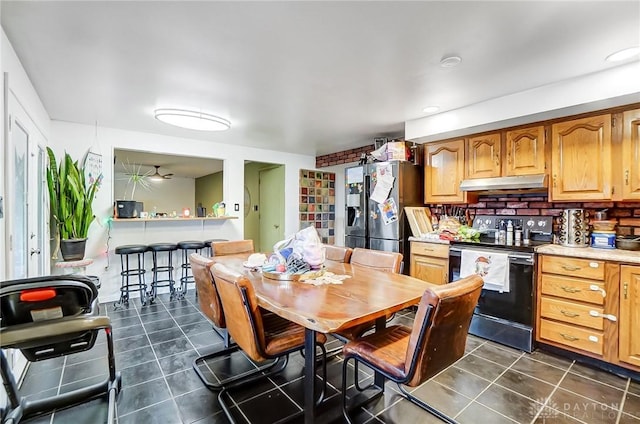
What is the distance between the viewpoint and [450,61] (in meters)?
2.11

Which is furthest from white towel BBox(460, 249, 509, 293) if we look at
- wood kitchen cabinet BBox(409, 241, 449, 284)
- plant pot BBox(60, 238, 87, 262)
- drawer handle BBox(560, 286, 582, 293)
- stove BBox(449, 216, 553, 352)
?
plant pot BBox(60, 238, 87, 262)

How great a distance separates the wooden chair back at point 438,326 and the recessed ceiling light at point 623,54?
194 centimetres

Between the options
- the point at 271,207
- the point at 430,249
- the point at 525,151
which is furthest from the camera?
the point at 271,207

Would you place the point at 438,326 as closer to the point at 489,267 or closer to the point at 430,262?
the point at 489,267

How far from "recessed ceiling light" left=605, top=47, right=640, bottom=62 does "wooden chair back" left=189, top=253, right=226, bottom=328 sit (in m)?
3.03

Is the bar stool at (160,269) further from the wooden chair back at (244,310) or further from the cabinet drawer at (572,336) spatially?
the cabinet drawer at (572,336)

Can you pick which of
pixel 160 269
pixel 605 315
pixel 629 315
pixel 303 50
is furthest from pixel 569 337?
pixel 160 269

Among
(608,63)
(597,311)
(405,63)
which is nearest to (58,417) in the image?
(405,63)

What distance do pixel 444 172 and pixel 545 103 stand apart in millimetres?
1211

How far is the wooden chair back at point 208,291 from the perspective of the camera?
1945mm

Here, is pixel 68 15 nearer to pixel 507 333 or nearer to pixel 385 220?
pixel 385 220

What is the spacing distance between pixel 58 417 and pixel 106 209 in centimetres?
275

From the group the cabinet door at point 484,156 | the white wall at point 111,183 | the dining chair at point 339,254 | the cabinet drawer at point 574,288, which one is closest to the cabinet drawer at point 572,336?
the cabinet drawer at point 574,288

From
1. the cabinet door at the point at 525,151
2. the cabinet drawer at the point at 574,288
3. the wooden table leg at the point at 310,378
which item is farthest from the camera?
the cabinet door at the point at 525,151
